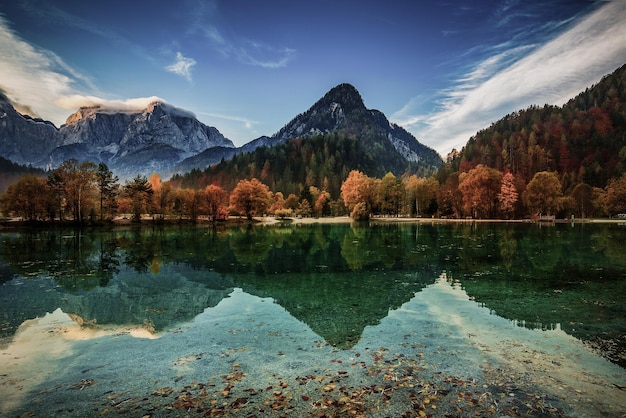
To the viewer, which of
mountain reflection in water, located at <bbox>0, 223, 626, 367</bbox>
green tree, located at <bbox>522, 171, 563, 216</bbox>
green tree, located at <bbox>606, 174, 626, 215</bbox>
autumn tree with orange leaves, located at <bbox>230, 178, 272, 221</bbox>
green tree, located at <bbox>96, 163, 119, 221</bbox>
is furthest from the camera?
green tree, located at <bbox>606, 174, 626, 215</bbox>

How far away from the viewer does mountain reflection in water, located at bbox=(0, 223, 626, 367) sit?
664 inches

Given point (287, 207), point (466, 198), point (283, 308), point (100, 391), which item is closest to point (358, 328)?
point (283, 308)

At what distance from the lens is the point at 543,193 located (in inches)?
4643

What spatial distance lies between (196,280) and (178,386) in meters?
17.2

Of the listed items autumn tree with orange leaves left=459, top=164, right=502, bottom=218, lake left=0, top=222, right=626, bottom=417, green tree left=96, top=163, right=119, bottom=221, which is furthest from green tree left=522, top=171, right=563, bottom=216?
green tree left=96, top=163, right=119, bottom=221

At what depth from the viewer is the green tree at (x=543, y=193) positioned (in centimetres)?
11750

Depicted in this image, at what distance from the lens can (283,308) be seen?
19.1 m

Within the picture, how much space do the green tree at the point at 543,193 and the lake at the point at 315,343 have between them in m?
105

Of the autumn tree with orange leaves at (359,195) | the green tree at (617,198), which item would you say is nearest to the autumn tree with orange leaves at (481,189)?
the autumn tree with orange leaves at (359,195)

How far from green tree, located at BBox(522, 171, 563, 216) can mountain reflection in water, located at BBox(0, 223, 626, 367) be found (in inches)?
3358

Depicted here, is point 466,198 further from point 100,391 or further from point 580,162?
point 100,391

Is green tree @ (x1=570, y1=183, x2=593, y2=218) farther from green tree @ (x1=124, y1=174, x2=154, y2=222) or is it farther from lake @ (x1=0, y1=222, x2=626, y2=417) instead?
green tree @ (x1=124, y1=174, x2=154, y2=222)

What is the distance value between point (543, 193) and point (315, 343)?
130497 mm

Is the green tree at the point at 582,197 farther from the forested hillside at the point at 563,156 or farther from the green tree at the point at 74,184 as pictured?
the green tree at the point at 74,184
